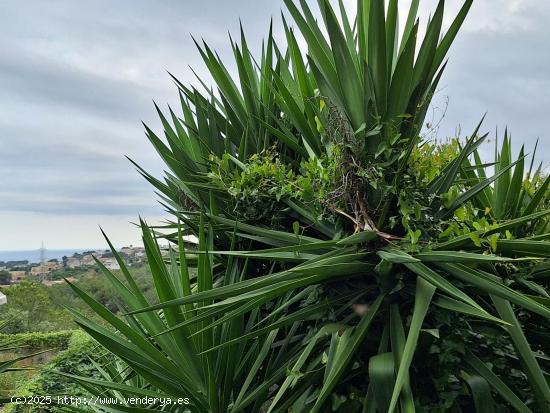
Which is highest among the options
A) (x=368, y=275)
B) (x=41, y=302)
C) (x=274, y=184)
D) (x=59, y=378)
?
(x=274, y=184)

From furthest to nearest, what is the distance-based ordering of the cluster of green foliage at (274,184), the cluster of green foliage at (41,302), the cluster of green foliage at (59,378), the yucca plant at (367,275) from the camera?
the cluster of green foliage at (41,302) < the cluster of green foliage at (59,378) < the cluster of green foliage at (274,184) < the yucca plant at (367,275)

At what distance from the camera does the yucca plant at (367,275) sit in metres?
1.26

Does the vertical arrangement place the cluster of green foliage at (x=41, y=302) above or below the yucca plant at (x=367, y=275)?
below

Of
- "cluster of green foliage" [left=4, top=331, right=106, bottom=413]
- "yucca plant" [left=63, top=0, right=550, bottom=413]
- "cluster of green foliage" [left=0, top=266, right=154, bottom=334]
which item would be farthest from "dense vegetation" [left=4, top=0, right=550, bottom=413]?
"cluster of green foliage" [left=0, top=266, right=154, bottom=334]

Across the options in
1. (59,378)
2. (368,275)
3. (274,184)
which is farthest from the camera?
(59,378)

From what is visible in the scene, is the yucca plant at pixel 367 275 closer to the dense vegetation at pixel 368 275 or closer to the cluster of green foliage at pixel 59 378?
the dense vegetation at pixel 368 275

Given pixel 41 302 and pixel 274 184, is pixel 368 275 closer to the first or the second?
pixel 274 184

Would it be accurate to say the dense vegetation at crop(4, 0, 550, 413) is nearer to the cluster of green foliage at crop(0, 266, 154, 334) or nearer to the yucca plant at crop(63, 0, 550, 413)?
the yucca plant at crop(63, 0, 550, 413)

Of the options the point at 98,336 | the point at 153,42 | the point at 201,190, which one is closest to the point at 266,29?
the point at 201,190

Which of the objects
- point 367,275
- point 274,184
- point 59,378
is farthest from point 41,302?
point 367,275

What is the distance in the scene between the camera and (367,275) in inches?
60.7

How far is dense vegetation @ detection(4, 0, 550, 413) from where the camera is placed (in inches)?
49.6

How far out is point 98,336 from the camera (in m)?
1.62

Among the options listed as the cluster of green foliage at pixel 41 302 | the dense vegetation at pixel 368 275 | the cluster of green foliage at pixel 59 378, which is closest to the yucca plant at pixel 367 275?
the dense vegetation at pixel 368 275
